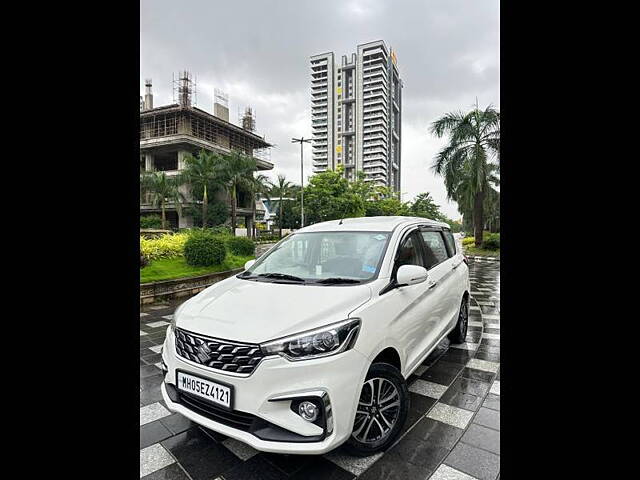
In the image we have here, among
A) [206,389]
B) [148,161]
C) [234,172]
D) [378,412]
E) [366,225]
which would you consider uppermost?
[148,161]

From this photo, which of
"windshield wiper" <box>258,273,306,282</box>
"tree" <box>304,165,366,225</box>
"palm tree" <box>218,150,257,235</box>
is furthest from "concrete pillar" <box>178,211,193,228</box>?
"windshield wiper" <box>258,273,306,282</box>

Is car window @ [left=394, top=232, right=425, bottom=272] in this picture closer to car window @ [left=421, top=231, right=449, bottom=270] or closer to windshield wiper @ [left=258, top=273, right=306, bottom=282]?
car window @ [left=421, top=231, right=449, bottom=270]

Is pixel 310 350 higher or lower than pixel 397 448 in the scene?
higher

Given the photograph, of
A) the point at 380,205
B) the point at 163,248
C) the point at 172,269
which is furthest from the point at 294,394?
the point at 380,205

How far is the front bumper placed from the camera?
1820 millimetres

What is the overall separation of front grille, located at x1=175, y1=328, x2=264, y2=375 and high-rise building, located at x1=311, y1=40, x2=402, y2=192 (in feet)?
266

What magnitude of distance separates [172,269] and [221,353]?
24.4ft

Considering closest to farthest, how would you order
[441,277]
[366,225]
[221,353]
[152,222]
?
[221,353] → [366,225] → [441,277] → [152,222]

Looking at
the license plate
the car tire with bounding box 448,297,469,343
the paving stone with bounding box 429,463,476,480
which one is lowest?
the paving stone with bounding box 429,463,476,480

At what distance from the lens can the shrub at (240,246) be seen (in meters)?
12.7

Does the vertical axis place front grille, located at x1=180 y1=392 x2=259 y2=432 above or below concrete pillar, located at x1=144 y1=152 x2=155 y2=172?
below

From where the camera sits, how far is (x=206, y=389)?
2.02 meters

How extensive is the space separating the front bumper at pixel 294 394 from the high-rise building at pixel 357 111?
8131 centimetres

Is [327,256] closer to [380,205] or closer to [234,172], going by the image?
[234,172]
